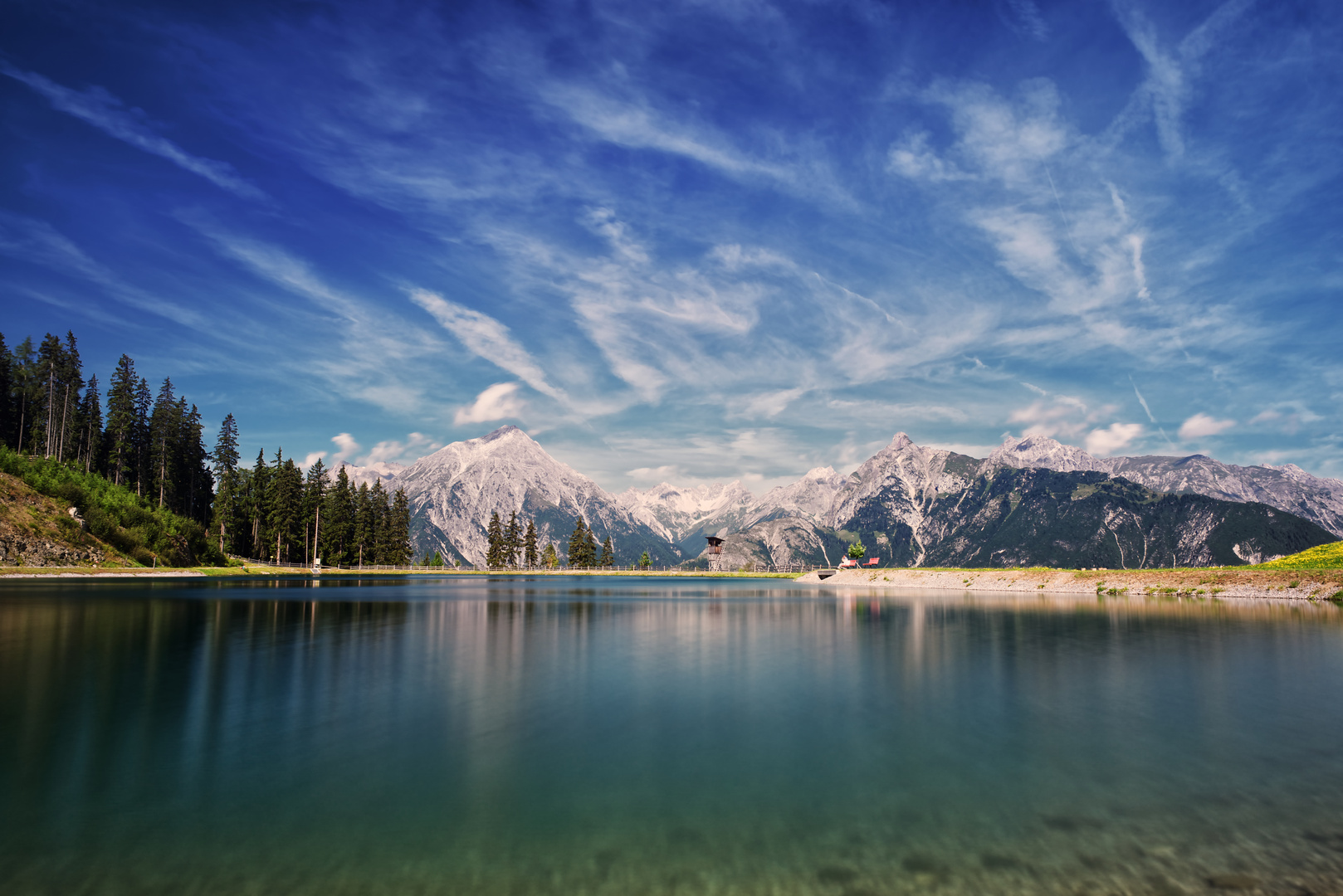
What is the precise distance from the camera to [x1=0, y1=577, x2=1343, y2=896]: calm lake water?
33.2 ft

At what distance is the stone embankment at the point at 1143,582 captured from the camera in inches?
2985

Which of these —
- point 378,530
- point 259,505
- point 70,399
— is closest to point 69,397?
point 70,399

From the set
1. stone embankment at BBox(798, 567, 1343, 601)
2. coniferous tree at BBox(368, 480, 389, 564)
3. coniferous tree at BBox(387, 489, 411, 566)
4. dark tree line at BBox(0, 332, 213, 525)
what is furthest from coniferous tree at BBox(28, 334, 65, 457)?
stone embankment at BBox(798, 567, 1343, 601)

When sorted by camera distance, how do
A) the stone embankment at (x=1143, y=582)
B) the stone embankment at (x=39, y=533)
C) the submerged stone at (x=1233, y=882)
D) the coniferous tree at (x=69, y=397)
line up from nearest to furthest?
the submerged stone at (x=1233, y=882)
the stone embankment at (x=1143, y=582)
the stone embankment at (x=39, y=533)
the coniferous tree at (x=69, y=397)

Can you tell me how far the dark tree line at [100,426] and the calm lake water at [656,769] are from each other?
118 meters

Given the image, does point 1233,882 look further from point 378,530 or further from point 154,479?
point 378,530

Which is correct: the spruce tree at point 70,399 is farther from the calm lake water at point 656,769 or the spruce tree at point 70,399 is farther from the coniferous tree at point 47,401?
the calm lake water at point 656,769

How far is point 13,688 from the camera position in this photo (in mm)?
22172

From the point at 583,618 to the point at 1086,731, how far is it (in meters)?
→ 42.6

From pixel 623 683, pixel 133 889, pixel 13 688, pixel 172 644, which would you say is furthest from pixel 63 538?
pixel 133 889

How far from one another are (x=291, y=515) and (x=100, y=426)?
38360mm

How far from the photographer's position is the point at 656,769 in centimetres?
1568

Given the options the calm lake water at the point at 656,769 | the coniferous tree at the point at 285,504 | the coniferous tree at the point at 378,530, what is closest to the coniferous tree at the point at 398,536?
the coniferous tree at the point at 378,530

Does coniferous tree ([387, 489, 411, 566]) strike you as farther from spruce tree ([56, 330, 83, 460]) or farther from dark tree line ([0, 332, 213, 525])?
spruce tree ([56, 330, 83, 460])
